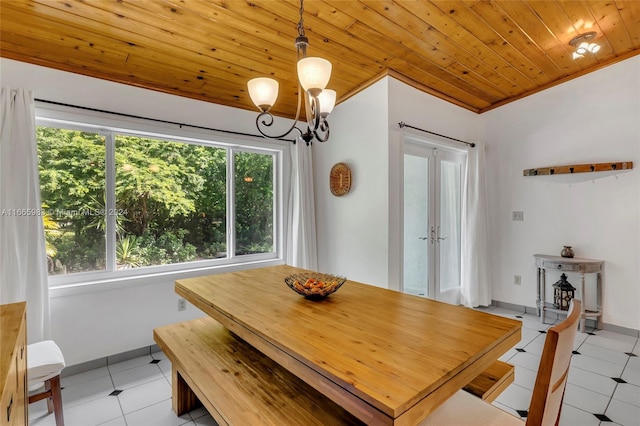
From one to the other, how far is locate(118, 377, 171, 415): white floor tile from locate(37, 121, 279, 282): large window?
1013 millimetres

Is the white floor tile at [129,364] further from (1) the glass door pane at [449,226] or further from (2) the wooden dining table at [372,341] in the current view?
(1) the glass door pane at [449,226]

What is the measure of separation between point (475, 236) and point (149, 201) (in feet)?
12.3

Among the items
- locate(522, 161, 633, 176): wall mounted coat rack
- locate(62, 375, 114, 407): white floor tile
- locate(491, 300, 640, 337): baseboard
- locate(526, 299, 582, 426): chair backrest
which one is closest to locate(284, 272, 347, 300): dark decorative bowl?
locate(526, 299, 582, 426): chair backrest

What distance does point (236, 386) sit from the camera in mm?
1485

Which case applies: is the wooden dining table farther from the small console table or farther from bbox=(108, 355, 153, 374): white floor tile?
the small console table

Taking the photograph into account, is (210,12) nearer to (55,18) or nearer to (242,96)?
(55,18)

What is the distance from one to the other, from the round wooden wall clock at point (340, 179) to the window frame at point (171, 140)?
567 millimetres

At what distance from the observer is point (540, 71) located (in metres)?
3.18

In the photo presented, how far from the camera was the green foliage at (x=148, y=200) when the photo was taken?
248cm

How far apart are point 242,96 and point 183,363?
8.37 ft

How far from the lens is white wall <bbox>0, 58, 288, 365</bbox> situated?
234 cm

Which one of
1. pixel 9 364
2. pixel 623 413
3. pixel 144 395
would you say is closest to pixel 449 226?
pixel 623 413

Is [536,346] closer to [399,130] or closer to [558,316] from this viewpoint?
[558,316]

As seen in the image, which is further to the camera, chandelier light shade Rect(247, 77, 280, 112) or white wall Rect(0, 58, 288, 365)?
white wall Rect(0, 58, 288, 365)
